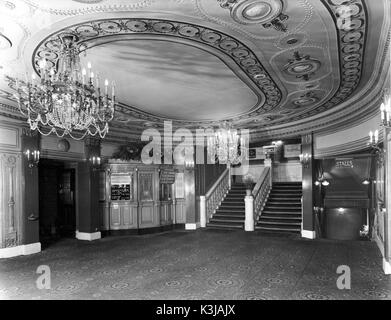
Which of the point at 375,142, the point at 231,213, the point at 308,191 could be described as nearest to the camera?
the point at 375,142

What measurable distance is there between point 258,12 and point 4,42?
3.17 metres

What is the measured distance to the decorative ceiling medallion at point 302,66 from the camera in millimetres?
4496

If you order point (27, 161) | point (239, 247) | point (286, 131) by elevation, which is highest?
point (286, 131)

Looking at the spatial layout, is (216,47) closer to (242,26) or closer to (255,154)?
(242,26)

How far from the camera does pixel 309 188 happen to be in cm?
943

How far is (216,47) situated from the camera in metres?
4.15

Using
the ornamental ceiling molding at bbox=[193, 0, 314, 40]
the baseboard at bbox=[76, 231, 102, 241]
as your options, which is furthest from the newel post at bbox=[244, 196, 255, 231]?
the ornamental ceiling molding at bbox=[193, 0, 314, 40]

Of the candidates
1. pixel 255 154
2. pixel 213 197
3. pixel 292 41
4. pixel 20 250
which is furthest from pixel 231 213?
pixel 292 41

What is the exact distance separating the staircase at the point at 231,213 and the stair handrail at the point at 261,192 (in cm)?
68

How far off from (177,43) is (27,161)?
5696mm

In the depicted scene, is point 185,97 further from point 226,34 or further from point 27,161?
point 27,161

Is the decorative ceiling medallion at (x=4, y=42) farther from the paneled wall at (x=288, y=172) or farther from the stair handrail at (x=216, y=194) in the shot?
the paneled wall at (x=288, y=172)

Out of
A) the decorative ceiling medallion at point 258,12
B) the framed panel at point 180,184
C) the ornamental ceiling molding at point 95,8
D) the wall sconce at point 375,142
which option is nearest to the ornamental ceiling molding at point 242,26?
the decorative ceiling medallion at point 258,12
